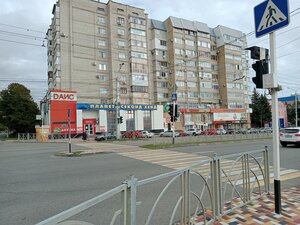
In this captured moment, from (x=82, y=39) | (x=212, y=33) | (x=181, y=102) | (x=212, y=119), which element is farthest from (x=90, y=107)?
(x=212, y=33)

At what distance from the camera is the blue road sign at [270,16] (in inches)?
155

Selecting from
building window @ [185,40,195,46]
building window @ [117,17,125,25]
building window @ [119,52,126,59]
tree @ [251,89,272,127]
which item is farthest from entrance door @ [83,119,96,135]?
tree @ [251,89,272,127]

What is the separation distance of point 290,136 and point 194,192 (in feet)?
53.8

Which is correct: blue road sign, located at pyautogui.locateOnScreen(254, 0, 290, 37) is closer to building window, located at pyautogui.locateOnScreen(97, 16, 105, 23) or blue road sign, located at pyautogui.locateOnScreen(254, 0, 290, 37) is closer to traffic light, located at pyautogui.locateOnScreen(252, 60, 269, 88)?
traffic light, located at pyautogui.locateOnScreen(252, 60, 269, 88)

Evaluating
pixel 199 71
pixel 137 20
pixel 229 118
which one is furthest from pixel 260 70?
pixel 229 118

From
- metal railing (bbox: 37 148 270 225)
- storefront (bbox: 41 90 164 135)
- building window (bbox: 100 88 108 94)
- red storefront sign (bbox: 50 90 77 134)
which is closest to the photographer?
metal railing (bbox: 37 148 270 225)

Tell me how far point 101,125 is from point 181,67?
2897 cm

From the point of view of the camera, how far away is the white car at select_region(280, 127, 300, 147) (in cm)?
1677

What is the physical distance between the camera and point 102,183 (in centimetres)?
726

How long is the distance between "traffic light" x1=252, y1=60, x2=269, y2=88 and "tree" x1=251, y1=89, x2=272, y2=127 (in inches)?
2864

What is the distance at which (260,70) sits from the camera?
4.44m

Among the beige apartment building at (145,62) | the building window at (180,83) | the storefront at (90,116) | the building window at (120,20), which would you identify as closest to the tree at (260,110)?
the beige apartment building at (145,62)

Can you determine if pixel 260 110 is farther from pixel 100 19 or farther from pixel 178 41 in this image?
pixel 100 19

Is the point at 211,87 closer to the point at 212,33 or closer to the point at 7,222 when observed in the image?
the point at 212,33
